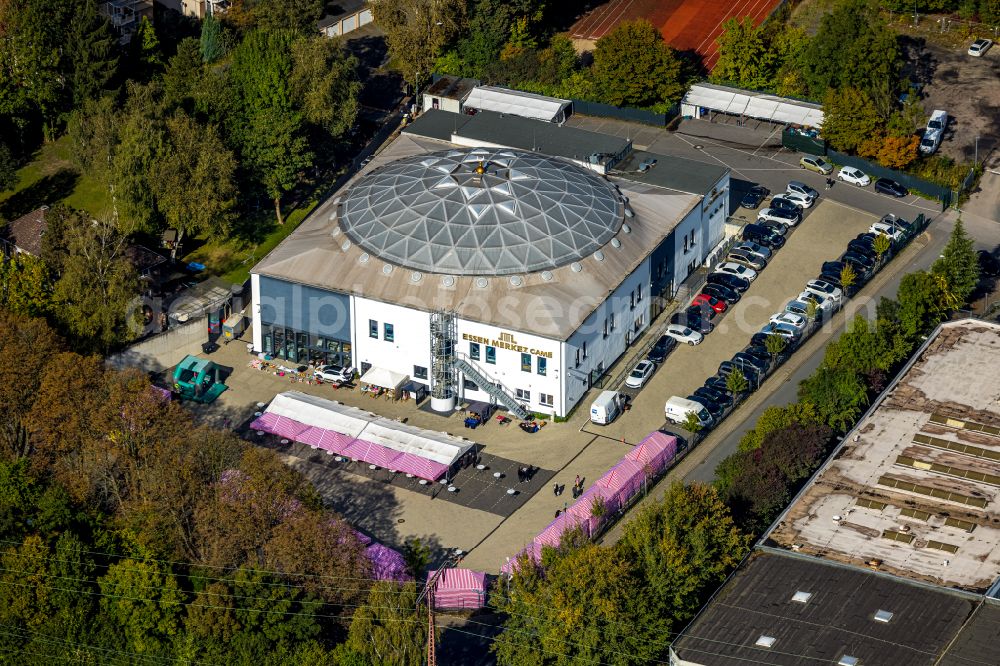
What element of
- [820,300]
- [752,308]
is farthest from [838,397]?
[752,308]

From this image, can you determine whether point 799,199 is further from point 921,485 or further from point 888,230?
point 921,485

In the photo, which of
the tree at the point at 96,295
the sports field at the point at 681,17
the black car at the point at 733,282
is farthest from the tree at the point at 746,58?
the tree at the point at 96,295

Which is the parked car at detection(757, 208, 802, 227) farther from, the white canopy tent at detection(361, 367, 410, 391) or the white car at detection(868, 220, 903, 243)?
the white canopy tent at detection(361, 367, 410, 391)

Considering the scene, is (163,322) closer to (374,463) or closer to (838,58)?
(374,463)

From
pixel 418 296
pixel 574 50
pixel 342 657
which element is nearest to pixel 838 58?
pixel 574 50

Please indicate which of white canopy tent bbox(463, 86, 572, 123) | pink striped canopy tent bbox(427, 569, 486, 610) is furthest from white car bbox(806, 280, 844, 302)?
pink striped canopy tent bbox(427, 569, 486, 610)

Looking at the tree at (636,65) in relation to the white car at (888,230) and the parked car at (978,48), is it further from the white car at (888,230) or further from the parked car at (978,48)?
the parked car at (978,48)

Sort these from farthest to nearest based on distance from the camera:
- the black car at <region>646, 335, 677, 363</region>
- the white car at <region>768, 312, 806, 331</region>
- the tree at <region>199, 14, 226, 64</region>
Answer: the tree at <region>199, 14, 226, 64</region>, the white car at <region>768, 312, 806, 331</region>, the black car at <region>646, 335, 677, 363</region>
